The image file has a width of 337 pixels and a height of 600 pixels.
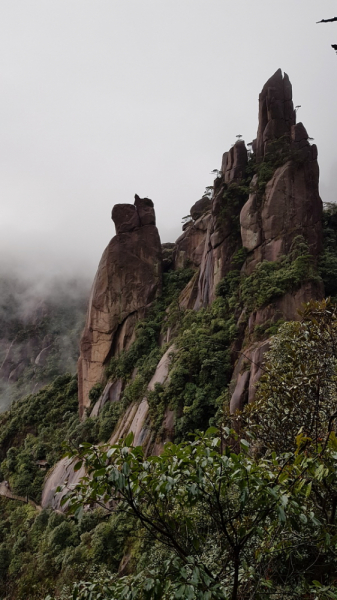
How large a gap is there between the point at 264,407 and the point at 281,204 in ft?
60.5

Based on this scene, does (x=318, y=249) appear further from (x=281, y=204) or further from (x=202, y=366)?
(x=202, y=366)

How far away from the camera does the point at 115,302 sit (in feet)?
96.5

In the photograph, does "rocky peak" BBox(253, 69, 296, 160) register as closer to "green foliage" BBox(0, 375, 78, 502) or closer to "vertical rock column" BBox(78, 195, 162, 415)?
"vertical rock column" BBox(78, 195, 162, 415)

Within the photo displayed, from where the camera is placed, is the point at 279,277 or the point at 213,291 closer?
the point at 279,277

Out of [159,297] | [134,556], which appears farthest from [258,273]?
[134,556]

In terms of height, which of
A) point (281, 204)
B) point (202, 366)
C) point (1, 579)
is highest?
point (281, 204)

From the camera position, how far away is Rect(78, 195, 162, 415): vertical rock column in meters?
29.3

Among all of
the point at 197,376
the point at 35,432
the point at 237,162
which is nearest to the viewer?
the point at 197,376

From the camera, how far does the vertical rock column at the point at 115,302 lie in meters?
29.3

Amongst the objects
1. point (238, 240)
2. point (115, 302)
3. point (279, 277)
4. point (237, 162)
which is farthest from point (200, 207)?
point (279, 277)

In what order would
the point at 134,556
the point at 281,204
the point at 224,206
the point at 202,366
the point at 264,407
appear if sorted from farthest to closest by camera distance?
the point at 224,206 → the point at 281,204 → the point at 202,366 → the point at 134,556 → the point at 264,407

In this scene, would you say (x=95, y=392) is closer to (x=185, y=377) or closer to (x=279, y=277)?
(x=185, y=377)

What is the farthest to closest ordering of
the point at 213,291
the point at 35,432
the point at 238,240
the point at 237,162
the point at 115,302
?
the point at 35,432 → the point at 115,302 → the point at 237,162 → the point at 238,240 → the point at 213,291

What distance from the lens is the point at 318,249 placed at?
20.8 meters
